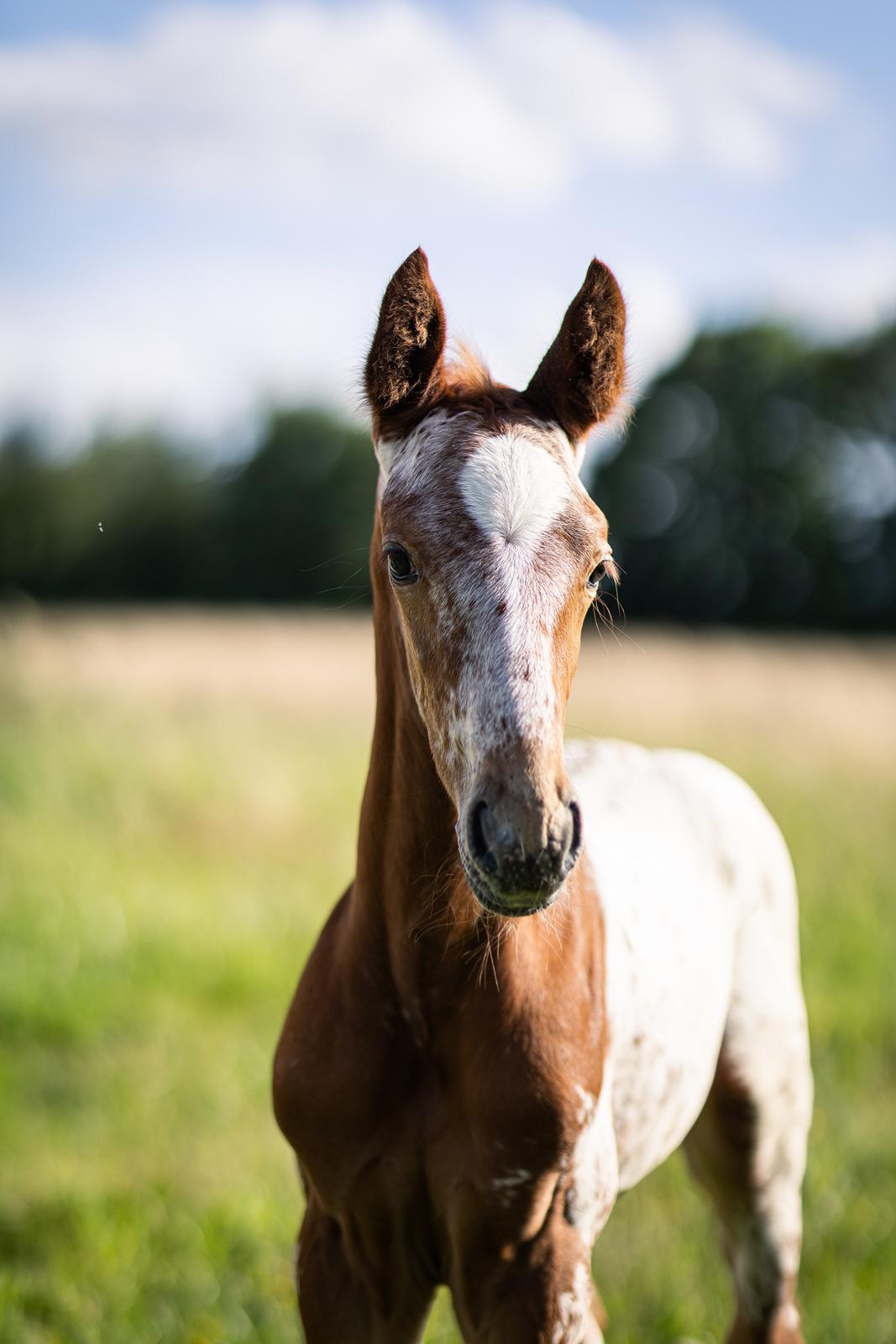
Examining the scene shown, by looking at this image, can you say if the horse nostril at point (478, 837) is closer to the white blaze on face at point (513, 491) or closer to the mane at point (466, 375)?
the white blaze on face at point (513, 491)

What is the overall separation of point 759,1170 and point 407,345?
2.50 meters

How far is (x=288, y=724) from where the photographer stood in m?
10.7

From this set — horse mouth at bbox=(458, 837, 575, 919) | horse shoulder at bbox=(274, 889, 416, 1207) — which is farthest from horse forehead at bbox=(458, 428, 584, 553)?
horse shoulder at bbox=(274, 889, 416, 1207)

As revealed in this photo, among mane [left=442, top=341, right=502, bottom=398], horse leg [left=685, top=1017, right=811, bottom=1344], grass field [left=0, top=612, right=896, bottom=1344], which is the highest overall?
mane [left=442, top=341, right=502, bottom=398]

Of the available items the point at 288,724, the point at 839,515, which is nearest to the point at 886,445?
the point at 839,515

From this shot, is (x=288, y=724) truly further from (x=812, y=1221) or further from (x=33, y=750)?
(x=812, y=1221)

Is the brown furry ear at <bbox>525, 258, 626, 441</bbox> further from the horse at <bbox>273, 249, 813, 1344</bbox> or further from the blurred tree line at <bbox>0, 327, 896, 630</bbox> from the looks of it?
the blurred tree line at <bbox>0, 327, 896, 630</bbox>

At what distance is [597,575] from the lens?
6.73 feet

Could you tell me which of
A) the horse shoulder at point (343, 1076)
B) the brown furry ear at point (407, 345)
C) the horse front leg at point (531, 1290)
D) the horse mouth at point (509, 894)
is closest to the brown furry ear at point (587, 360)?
the brown furry ear at point (407, 345)

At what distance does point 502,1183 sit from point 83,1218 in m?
2.54

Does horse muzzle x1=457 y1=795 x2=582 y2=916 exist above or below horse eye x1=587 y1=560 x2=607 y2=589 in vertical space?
below

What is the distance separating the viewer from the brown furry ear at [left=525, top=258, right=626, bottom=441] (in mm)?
2215

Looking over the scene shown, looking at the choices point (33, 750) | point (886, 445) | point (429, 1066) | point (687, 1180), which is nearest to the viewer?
point (429, 1066)

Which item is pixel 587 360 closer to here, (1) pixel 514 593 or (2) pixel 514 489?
(2) pixel 514 489
